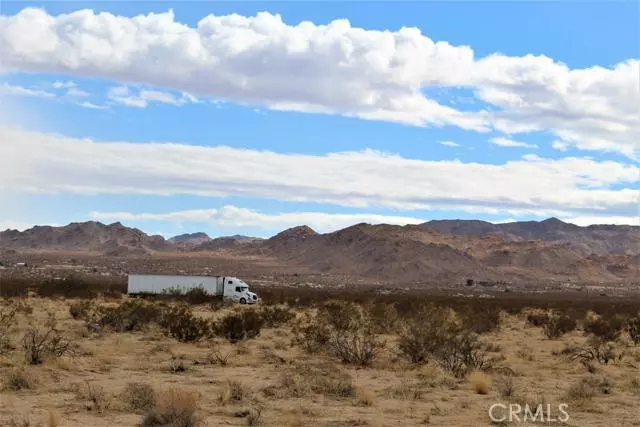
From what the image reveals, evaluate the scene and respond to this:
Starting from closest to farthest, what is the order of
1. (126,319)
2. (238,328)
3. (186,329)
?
(186,329) → (238,328) → (126,319)

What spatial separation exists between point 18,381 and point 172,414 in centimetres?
493

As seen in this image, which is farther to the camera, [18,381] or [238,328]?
[238,328]

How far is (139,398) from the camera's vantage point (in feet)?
44.3

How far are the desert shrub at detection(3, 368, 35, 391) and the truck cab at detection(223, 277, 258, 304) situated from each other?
123 ft

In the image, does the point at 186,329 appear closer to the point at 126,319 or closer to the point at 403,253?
the point at 126,319

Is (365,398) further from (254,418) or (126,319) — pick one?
(126,319)

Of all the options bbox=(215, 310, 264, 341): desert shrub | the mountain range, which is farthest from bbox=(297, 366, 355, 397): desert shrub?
the mountain range

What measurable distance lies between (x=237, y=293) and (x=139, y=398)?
4027 centimetres

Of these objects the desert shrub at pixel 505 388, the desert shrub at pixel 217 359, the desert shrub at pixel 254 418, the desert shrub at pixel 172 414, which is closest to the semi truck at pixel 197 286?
the desert shrub at pixel 217 359

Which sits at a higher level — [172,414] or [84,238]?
[84,238]

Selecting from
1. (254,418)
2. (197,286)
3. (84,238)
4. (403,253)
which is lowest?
(254,418)

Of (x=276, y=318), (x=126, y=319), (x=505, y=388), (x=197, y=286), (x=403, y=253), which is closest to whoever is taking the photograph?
(x=505, y=388)

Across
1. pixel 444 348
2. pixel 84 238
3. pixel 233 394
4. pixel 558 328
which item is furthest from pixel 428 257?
pixel 233 394

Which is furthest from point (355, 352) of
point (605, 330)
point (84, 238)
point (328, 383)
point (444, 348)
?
point (84, 238)
